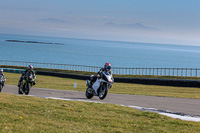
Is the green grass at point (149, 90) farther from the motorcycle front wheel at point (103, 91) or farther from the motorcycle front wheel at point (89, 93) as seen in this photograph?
the motorcycle front wheel at point (103, 91)

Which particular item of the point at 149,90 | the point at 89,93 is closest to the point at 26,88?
the point at 89,93

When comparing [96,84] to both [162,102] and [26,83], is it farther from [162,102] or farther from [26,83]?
[26,83]

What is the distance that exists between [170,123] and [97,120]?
224 cm

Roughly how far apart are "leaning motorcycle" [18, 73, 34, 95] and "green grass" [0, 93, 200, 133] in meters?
5.85

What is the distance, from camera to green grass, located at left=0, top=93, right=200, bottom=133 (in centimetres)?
840

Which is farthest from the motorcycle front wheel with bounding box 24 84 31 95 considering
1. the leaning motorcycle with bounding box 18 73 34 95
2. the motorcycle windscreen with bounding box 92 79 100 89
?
the motorcycle windscreen with bounding box 92 79 100 89

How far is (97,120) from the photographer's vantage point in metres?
9.88

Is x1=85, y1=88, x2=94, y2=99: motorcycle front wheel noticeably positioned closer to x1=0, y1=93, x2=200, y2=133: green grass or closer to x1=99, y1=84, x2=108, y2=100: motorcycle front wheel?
x1=99, y1=84, x2=108, y2=100: motorcycle front wheel

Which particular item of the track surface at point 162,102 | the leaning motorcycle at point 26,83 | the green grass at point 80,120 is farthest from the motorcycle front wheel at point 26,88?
the green grass at point 80,120

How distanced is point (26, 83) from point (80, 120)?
31.7ft

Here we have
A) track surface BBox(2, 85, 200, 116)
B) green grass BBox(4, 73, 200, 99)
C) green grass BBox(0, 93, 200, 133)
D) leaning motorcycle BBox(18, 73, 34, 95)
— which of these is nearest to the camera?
green grass BBox(0, 93, 200, 133)

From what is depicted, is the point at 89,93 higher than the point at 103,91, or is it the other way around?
the point at 103,91

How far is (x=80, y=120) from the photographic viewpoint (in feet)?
32.1

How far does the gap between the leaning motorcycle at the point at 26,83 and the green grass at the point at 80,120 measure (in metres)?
5.85
